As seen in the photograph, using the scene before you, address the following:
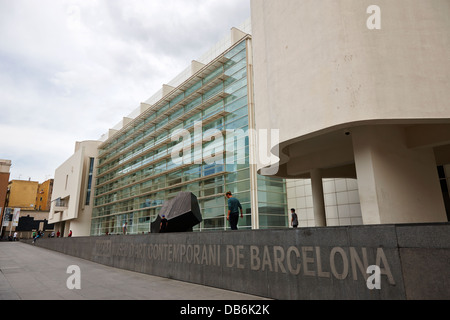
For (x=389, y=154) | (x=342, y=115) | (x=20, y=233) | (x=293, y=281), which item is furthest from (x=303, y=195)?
(x=20, y=233)

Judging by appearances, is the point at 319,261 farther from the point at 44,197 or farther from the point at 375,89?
the point at 44,197

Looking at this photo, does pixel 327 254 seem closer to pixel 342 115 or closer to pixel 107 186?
pixel 342 115

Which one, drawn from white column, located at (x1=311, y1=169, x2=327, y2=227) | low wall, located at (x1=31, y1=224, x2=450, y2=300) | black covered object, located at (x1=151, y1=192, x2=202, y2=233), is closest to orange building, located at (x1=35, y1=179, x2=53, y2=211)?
black covered object, located at (x1=151, y1=192, x2=202, y2=233)

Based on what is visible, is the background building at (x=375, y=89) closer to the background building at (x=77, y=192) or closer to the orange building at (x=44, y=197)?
the background building at (x=77, y=192)

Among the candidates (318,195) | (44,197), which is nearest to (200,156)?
(318,195)

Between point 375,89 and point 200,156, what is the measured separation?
21.2 metres

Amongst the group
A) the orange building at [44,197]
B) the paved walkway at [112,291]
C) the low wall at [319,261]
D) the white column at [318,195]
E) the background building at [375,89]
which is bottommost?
the paved walkway at [112,291]

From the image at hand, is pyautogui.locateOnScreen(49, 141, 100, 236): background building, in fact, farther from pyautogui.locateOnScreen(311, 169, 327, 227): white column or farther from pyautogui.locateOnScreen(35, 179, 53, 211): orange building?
pyautogui.locateOnScreen(311, 169, 327, 227): white column

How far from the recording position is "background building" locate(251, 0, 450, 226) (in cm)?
893

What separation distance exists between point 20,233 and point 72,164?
874 inches

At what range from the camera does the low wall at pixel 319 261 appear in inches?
158

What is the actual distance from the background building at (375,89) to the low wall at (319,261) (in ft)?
16.4

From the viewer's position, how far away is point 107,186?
5122cm

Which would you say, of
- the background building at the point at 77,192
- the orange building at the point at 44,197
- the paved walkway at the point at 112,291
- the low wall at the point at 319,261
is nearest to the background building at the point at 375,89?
the low wall at the point at 319,261
